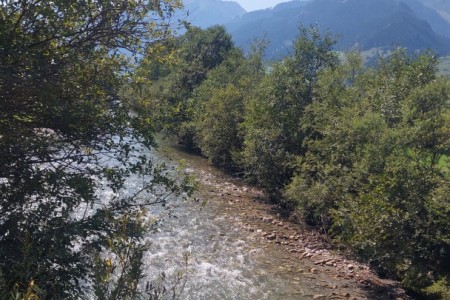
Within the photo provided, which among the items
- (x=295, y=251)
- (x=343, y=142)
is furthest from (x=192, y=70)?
(x=295, y=251)

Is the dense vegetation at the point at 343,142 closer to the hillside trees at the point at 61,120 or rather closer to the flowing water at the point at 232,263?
the hillside trees at the point at 61,120

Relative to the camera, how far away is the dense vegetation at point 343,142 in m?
15.8

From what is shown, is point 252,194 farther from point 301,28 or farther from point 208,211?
point 301,28

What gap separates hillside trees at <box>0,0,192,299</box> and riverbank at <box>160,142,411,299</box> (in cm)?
347

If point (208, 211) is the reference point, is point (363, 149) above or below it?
above

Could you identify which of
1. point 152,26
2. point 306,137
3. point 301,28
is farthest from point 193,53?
point 152,26

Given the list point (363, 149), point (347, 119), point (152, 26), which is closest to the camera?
point (152, 26)

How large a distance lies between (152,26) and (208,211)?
16013 millimetres

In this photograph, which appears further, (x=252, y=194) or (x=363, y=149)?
(x=252, y=194)

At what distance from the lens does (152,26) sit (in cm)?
877

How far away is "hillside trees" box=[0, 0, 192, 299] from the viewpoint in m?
6.76

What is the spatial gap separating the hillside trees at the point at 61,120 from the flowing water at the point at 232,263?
381 centimetres

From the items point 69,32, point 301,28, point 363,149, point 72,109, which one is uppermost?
point 301,28

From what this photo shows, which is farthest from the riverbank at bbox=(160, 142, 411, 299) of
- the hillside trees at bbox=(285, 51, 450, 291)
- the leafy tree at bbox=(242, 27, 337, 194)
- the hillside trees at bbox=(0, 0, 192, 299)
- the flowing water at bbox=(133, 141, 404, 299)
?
the hillside trees at bbox=(0, 0, 192, 299)
